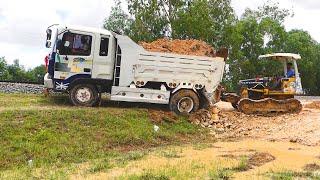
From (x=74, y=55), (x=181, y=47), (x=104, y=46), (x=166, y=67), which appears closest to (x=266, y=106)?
(x=181, y=47)

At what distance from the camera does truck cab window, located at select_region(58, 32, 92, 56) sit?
18.2 metres

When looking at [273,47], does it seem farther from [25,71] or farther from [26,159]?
[26,159]

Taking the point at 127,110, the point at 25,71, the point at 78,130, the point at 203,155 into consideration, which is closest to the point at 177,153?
the point at 203,155

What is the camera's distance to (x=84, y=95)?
1864cm

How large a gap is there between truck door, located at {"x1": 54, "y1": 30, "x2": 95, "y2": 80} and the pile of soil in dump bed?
84.6 inches

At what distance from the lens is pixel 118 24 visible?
44031 mm

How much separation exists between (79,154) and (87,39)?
17.2 feet

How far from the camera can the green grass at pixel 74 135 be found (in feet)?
44.8

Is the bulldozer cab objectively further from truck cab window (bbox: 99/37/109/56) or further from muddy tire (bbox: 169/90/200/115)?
truck cab window (bbox: 99/37/109/56)

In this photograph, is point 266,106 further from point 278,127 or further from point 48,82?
point 48,82

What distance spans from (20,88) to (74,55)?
7377 millimetres

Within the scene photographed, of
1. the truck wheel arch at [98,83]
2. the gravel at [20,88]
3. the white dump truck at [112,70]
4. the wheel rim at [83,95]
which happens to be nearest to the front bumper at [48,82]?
the white dump truck at [112,70]

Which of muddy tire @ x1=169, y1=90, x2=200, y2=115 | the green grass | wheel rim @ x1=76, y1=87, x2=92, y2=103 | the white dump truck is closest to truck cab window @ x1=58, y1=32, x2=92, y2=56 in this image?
the white dump truck

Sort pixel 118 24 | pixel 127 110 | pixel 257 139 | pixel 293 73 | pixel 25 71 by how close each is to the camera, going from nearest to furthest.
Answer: pixel 257 139, pixel 127 110, pixel 293 73, pixel 118 24, pixel 25 71
